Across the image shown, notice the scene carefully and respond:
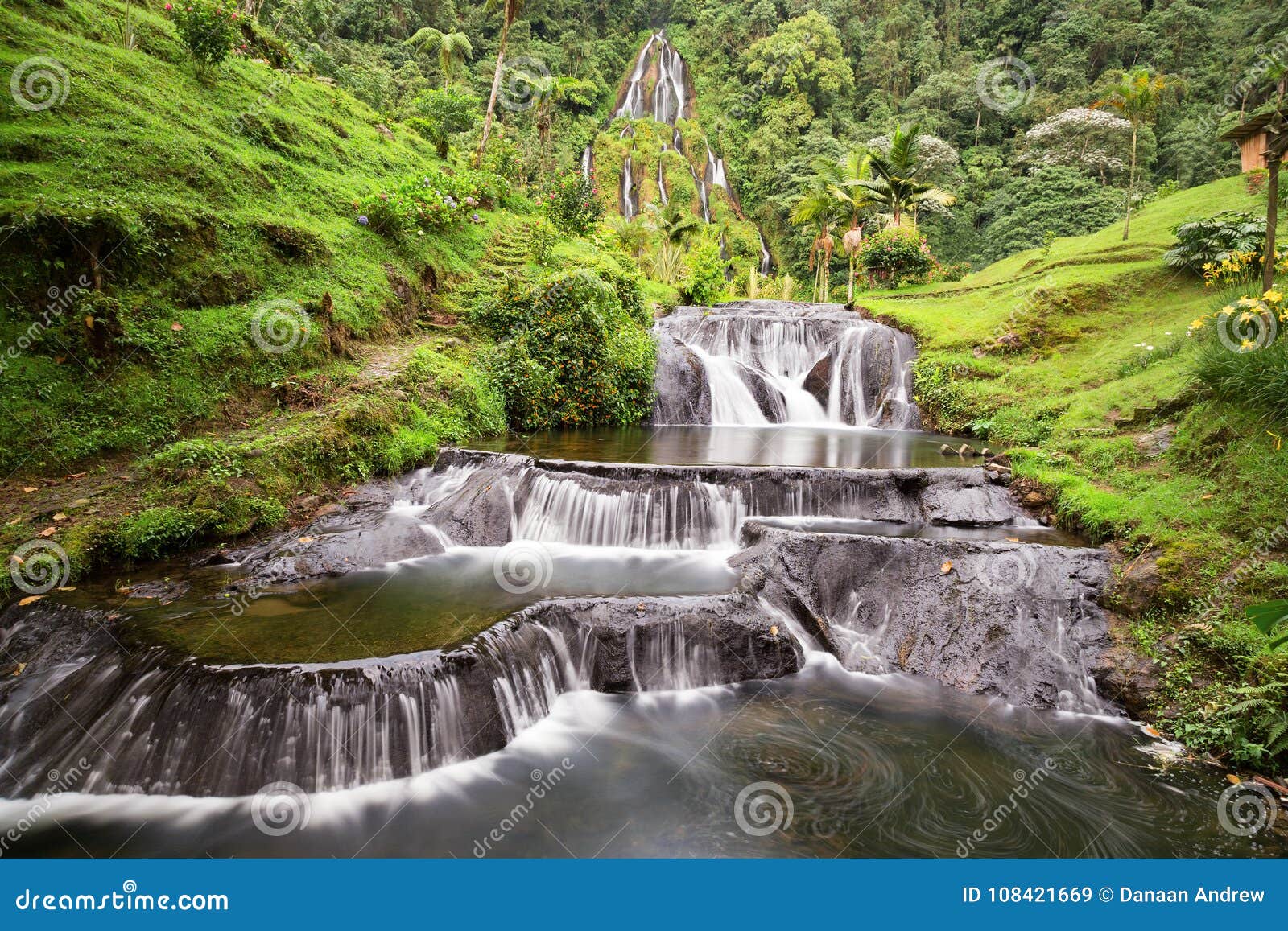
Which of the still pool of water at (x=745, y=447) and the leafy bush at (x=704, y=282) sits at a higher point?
the leafy bush at (x=704, y=282)

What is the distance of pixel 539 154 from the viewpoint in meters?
31.8

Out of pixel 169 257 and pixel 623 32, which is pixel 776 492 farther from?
pixel 623 32

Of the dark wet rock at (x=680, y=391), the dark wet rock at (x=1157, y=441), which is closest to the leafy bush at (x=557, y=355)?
the dark wet rock at (x=680, y=391)

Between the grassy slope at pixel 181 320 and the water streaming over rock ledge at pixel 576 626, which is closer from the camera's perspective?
the water streaming over rock ledge at pixel 576 626

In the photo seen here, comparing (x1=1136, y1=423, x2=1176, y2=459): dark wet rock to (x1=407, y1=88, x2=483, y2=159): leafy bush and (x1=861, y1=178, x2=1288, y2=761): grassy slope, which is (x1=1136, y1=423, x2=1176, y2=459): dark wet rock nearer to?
(x1=861, y1=178, x2=1288, y2=761): grassy slope

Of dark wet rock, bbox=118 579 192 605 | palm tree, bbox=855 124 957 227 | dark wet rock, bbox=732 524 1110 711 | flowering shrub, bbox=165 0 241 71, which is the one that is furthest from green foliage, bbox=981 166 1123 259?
dark wet rock, bbox=118 579 192 605

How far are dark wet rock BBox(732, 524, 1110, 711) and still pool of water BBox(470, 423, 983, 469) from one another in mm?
2387

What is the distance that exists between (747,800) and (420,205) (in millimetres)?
13287

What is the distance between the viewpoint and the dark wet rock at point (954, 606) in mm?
5738

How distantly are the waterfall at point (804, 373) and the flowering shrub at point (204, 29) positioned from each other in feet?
34.8

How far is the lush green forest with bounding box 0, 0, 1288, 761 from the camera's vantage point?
6223mm

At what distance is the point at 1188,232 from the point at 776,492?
1194 cm

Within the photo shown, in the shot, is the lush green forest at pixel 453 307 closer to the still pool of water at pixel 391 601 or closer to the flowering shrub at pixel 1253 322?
the flowering shrub at pixel 1253 322

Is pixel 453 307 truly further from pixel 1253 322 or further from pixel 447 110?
pixel 447 110
